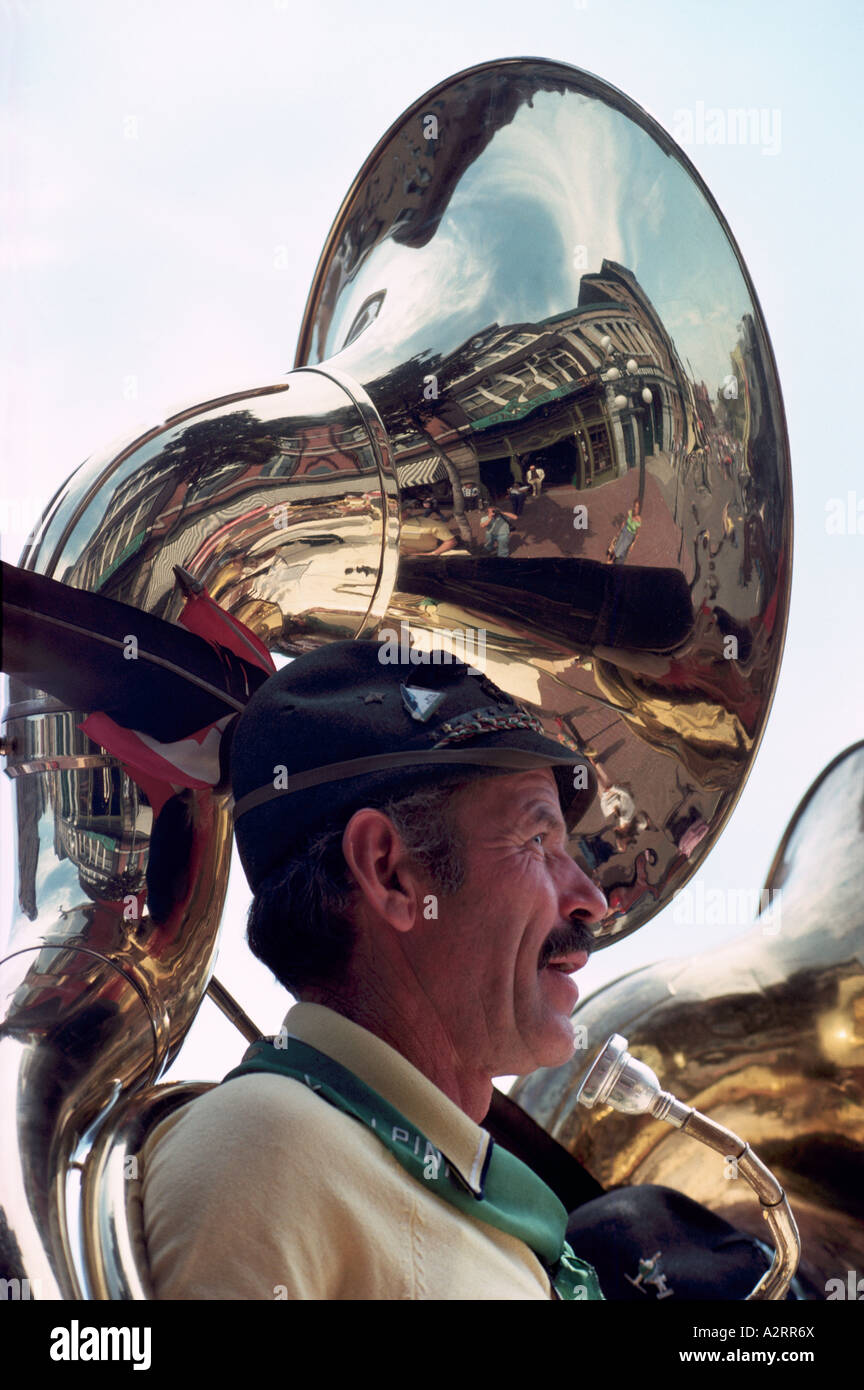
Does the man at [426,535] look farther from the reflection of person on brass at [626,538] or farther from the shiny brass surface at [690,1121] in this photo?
the shiny brass surface at [690,1121]

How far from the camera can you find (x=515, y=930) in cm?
121

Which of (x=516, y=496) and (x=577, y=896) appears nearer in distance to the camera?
(x=577, y=896)

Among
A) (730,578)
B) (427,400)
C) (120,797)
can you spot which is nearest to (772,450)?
(730,578)

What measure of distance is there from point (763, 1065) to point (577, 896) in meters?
0.83

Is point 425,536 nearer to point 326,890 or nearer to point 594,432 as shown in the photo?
point 594,432

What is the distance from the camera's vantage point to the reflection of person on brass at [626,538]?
1.53 meters

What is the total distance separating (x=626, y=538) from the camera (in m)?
1.53

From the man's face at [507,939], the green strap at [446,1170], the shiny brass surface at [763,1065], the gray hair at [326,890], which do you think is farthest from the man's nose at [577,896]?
the shiny brass surface at [763,1065]

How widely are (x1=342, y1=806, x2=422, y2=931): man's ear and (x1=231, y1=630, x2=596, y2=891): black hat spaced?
2cm

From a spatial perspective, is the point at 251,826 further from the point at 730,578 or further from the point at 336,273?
the point at 336,273

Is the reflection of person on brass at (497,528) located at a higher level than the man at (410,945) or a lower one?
higher

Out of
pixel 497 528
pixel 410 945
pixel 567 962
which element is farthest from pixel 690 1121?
pixel 497 528

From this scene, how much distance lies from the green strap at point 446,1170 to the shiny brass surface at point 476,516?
0.59 feet
